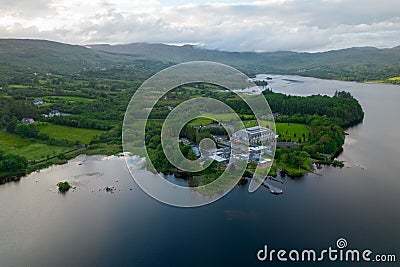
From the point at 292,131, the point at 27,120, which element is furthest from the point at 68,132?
the point at 292,131

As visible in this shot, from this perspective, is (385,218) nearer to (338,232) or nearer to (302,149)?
(338,232)

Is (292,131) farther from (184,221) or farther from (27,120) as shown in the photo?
(27,120)

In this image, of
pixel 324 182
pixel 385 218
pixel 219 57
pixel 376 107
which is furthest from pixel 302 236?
pixel 219 57

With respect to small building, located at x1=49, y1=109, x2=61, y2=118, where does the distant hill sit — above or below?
→ above

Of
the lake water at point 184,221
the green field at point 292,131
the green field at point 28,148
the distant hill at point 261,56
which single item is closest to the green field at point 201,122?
the green field at point 292,131

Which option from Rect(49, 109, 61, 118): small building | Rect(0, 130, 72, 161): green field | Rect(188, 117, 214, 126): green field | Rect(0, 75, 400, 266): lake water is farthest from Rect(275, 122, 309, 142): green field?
Rect(49, 109, 61, 118): small building

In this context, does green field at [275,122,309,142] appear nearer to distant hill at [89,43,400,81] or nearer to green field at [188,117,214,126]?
green field at [188,117,214,126]

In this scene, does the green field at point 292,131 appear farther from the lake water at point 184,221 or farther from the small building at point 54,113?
the small building at point 54,113
